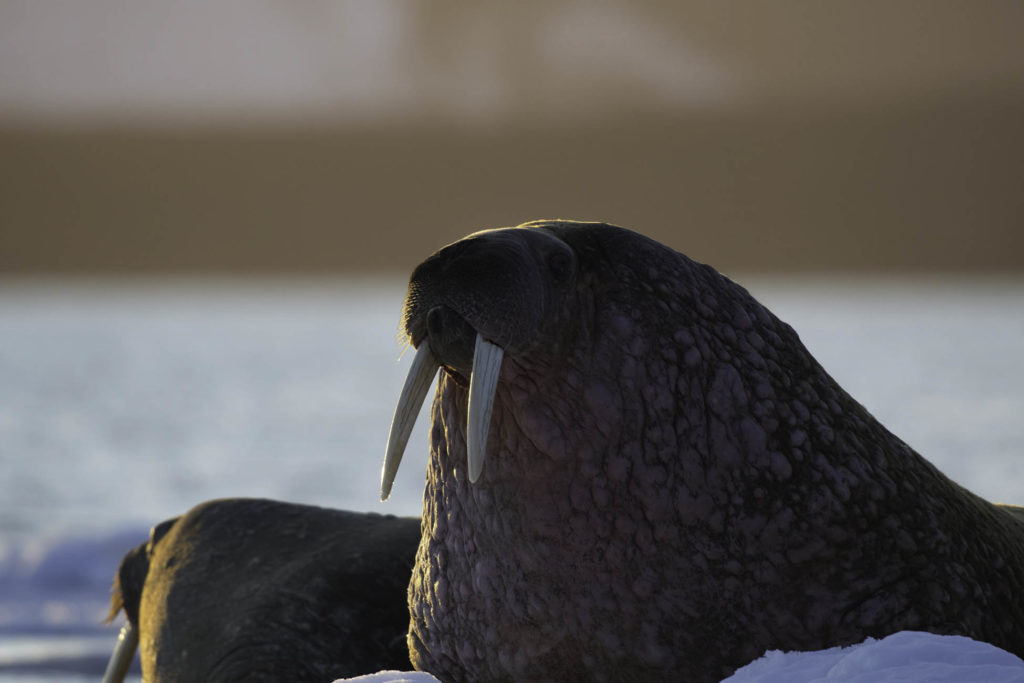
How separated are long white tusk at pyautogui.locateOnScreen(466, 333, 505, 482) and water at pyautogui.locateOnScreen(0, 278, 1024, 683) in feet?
0.81

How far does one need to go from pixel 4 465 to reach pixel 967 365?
45.2 ft

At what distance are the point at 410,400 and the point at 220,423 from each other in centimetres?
1259

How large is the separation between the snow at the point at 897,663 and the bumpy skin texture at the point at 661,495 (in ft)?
0.23

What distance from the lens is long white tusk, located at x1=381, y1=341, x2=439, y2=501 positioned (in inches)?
85.1

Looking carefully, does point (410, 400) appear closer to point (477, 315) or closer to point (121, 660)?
point (477, 315)

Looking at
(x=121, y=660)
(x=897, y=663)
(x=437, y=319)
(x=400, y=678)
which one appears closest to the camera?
(x=897, y=663)

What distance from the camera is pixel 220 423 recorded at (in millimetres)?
14289

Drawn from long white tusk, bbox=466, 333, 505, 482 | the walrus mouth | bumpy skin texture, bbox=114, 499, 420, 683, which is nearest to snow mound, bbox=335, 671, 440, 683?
the walrus mouth

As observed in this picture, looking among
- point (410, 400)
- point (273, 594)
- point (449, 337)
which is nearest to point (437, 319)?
point (449, 337)

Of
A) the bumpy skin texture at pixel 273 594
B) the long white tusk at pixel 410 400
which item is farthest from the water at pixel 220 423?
the bumpy skin texture at pixel 273 594

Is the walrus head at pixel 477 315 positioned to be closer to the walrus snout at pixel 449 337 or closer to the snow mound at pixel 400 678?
the walrus snout at pixel 449 337

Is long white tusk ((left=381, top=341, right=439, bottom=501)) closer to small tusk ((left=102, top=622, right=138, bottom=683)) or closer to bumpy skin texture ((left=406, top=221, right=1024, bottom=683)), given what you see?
bumpy skin texture ((left=406, top=221, right=1024, bottom=683))

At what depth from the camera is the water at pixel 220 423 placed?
21.3ft

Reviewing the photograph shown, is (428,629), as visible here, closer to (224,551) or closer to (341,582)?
(341,582)
